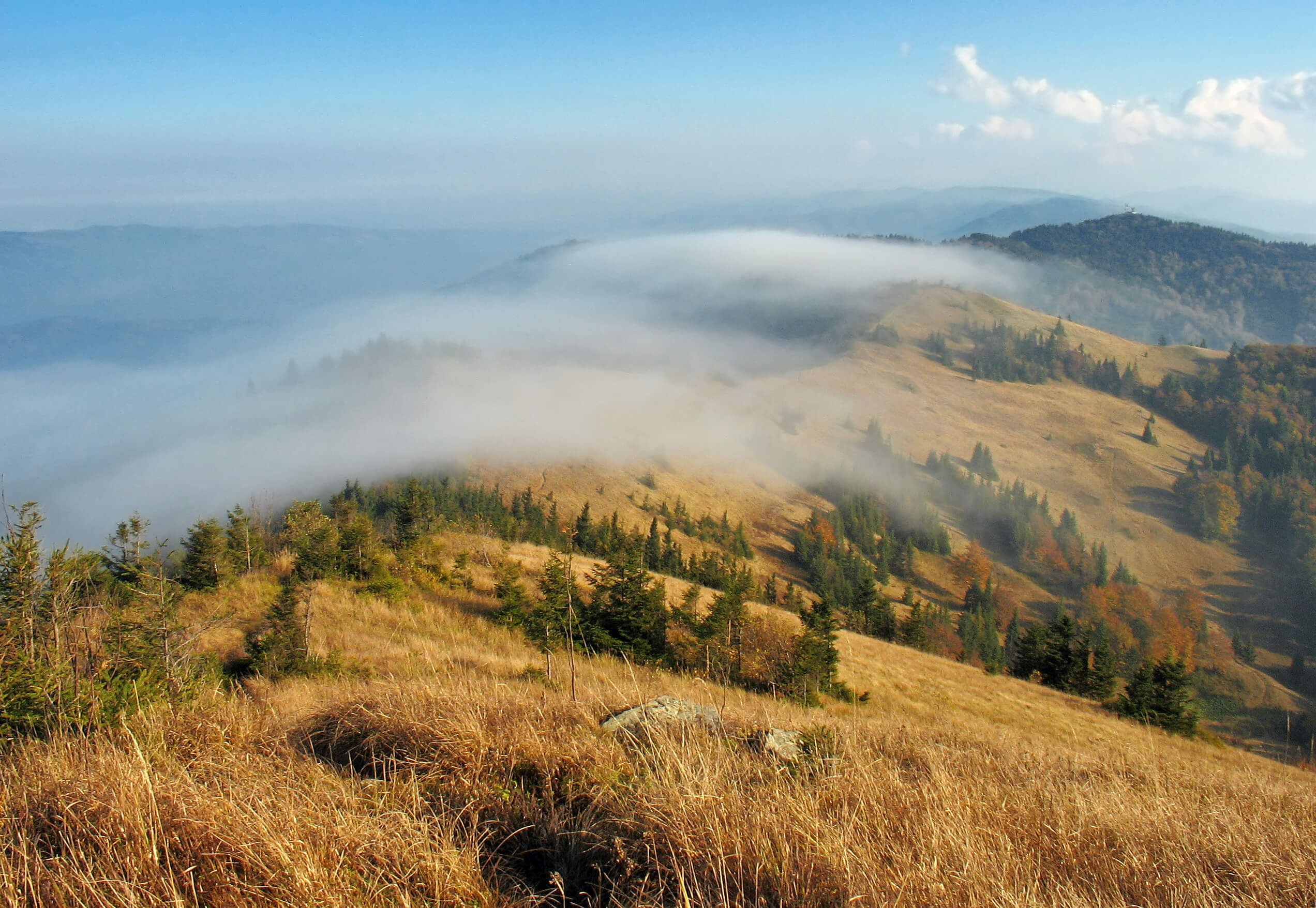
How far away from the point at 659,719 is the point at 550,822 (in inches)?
74.1

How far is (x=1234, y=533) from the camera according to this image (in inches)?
7042

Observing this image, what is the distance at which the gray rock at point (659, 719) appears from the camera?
5742 millimetres

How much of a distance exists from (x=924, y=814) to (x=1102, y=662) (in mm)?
54449

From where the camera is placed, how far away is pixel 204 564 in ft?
70.7

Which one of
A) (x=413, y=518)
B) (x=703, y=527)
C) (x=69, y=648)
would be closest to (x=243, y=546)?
(x=413, y=518)

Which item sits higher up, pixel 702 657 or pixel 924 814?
pixel 924 814

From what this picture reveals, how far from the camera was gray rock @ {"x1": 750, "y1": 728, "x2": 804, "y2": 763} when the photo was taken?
5656mm

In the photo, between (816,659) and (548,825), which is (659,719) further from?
(816,659)

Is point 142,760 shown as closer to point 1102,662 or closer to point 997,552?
point 1102,662

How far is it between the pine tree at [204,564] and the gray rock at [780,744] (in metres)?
20.9

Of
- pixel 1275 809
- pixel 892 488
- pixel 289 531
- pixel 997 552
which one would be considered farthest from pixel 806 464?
pixel 1275 809

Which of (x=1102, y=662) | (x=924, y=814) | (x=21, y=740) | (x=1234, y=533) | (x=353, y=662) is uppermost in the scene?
(x=924, y=814)

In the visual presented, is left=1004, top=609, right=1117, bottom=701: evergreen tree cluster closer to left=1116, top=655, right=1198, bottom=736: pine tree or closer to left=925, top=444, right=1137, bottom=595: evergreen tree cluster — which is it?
left=1116, top=655, right=1198, bottom=736: pine tree

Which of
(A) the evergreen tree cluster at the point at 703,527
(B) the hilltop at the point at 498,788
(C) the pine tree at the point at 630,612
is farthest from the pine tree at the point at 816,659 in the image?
(A) the evergreen tree cluster at the point at 703,527
